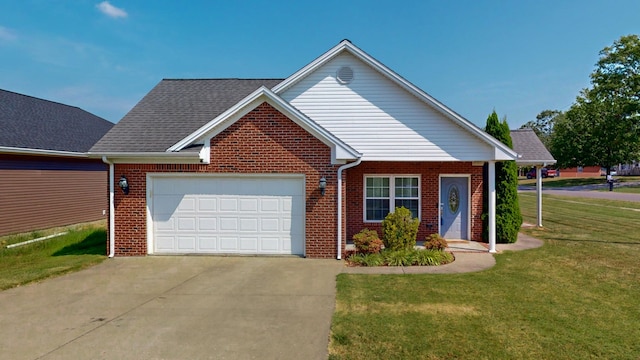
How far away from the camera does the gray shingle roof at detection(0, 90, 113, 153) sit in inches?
584

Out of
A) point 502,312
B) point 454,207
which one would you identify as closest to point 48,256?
point 502,312

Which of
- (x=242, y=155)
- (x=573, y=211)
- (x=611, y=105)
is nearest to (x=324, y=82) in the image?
(x=242, y=155)

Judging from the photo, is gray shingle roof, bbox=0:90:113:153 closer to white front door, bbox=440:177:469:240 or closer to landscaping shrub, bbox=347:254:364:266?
landscaping shrub, bbox=347:254:364:266

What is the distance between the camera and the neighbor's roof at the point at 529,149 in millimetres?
14719

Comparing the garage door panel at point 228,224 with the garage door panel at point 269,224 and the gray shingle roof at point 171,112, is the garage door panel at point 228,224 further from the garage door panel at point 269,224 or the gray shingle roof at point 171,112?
the gray shingle roof at point 171,112

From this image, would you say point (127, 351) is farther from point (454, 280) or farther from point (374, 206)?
point (374, 206)

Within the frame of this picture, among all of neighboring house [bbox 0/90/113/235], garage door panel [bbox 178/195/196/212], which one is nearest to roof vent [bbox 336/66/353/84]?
garage door panel [bbox 178/195/196/212]

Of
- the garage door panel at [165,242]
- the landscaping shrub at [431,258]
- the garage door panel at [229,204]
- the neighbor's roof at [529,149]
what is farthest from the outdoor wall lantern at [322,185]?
the neighbor's roof at [529,149]

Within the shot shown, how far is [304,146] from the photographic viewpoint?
32.6 ft

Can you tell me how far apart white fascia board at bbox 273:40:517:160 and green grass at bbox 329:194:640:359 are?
3209mm

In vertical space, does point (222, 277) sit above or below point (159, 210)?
below

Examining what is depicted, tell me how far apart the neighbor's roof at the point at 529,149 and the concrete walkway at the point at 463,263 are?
4.20 metres

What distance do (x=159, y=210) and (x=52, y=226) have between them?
377 inches

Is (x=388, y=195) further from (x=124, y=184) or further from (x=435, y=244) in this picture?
(x=124, y=184)
